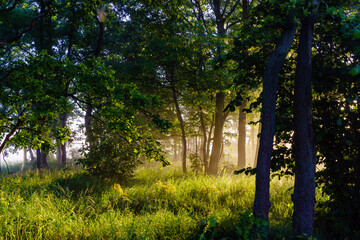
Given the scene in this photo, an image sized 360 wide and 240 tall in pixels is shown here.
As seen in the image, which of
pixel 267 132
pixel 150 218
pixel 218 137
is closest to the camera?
pixel 267 132

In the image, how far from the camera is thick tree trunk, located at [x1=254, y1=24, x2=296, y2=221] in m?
3.63

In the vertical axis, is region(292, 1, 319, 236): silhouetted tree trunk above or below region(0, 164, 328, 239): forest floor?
above

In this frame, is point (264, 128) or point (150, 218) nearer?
point (264, 128)

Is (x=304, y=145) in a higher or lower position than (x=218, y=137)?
lower

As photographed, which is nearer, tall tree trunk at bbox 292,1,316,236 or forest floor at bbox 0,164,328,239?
forest floor at bbox 0,164,328,239

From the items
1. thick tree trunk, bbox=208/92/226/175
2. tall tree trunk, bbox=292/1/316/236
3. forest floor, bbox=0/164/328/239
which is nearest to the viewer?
forest floor, bbox=0/164/328/239

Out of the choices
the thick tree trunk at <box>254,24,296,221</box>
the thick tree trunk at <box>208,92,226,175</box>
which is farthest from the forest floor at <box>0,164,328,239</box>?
the thick tree trunk at <box>208,92,226,175</box>

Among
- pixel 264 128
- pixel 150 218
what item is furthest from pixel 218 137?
pixel 264 128

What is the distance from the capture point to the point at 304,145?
372 centimetres

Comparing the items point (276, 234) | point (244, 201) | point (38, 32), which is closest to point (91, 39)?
point (38, 32)

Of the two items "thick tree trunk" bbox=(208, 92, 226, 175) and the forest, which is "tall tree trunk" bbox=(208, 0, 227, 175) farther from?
the forest

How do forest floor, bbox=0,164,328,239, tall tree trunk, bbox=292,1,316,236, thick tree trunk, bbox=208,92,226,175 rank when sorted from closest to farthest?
forest floor, bbox=0,164,328,239 < tall tree trunk, bbox=292,1,316,236 < thick tree trunk, bbox=208,92,226,175

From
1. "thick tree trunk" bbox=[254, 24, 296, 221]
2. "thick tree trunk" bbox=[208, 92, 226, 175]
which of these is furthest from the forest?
"thick tree trunk" bbox=[208, 92, 226, 175]

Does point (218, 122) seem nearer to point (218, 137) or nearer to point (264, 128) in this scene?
point (218, 137)
